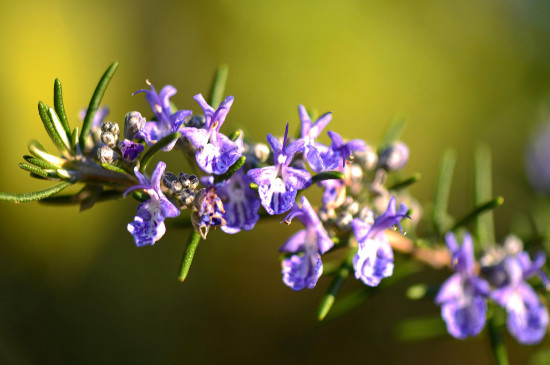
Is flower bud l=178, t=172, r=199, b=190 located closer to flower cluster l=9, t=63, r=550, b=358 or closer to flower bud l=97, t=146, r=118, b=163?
flower cluster l=9, t=63, r=550, b=358

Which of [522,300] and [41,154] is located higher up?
[41,154]

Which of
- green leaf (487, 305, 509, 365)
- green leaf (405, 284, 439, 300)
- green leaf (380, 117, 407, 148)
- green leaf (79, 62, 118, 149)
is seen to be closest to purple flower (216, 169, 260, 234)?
green leaf (79, 62, 118, 149)

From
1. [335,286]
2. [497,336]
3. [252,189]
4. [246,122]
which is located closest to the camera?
[252,189]

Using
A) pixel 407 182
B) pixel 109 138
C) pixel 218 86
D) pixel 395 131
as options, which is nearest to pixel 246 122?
pixel 395 131

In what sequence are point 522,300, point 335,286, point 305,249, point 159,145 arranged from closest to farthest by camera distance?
point 159,145, point 305,249, point 335,286, point 522,300

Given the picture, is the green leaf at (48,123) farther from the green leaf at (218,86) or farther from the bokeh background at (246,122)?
the bokeh background at (246,122)

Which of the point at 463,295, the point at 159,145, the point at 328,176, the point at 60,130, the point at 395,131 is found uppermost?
the point at 60,130

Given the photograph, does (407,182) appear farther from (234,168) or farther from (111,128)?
(111,128)
